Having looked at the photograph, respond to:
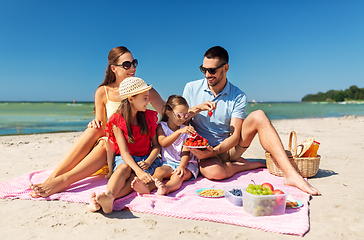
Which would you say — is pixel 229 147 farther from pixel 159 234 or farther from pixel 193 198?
pixel 159 234

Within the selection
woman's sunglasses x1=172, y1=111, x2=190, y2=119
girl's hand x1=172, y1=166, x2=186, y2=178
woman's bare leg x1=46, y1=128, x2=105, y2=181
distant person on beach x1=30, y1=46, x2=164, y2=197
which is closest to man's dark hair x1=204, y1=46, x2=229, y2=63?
woman's sunglasses x1=172, y1=111, x2=190, y2=119

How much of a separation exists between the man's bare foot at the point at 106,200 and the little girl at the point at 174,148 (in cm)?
74

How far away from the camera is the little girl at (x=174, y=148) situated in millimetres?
3633

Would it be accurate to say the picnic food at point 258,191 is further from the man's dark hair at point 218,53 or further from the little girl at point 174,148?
the man's dark hair at point 218,53

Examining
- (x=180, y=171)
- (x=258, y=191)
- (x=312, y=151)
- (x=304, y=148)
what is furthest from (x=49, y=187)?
(x=312, y=151)

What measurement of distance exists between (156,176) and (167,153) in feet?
1.88

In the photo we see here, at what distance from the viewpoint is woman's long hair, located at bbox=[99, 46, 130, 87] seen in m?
4.23

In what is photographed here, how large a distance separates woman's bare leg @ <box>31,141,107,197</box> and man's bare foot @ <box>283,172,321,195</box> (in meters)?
2.62

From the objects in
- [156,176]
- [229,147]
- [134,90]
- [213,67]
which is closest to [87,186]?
[156,176]

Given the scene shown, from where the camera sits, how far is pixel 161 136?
3900 millimetres

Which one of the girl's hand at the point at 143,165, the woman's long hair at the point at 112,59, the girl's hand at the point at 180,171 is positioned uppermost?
the woman's long hair at the point at 112,59

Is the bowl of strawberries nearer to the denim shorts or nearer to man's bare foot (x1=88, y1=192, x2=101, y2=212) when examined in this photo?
the denim shorts

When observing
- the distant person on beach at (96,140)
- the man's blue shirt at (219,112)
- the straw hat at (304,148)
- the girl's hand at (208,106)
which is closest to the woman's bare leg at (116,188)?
the distant person on beach at (96,140)

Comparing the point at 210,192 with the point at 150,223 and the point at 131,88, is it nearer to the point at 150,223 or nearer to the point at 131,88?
the point at 150,223
